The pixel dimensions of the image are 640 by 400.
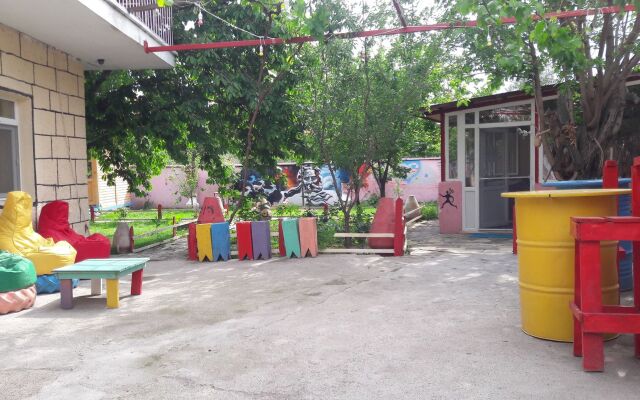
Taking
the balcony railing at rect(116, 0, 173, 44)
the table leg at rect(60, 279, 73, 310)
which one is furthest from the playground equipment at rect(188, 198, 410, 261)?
the table leg at rect(60, 279, 73, 310)

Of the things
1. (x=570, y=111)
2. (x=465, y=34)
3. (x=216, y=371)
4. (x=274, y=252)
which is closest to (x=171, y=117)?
(x=274, y=252)

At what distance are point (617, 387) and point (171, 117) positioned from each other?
9519 millimetres

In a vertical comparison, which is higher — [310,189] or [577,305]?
[310,189]

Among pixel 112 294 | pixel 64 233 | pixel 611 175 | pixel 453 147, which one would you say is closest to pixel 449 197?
pixel 453 147

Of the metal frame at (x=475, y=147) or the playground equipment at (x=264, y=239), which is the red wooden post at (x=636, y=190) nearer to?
the playground equipment at (x=264, y=239)

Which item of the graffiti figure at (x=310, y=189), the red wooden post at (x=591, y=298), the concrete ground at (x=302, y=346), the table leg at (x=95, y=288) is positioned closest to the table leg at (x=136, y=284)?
the concrete ground at (x=302, y=346)

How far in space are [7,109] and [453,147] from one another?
8.83 meters

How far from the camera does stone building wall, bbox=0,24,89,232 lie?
7324 mm

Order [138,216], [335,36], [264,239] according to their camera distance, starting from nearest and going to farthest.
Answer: [335,36] → [264,239] → [138,216]

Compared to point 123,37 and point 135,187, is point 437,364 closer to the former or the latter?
point 123,37

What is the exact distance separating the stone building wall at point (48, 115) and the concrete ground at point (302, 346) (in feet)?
7.10

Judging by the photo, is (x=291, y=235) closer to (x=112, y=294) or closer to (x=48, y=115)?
(x=112, y=294)

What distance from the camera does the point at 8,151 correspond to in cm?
754

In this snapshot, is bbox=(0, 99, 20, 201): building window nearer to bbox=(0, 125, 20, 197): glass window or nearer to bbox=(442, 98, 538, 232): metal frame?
bbox=(0, 125, 20, 197): glass window
